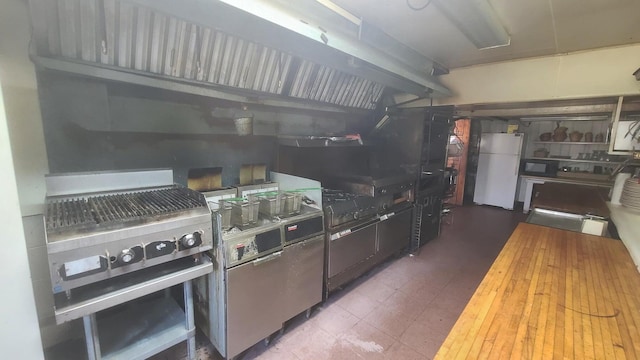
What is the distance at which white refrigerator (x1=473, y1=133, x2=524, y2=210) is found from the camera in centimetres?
544

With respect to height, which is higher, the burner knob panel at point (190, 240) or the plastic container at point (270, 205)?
the plastic container at point (270, 205)

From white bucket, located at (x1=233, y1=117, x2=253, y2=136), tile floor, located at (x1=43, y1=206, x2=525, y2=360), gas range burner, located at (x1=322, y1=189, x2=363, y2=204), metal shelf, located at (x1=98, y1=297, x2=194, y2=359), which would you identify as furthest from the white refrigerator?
metal shelf, located at (x1=98, y1=297, x2=194, y2=359)

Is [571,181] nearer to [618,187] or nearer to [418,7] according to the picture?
[618,187]

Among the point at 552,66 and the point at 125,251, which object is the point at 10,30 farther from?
the point at 552,66

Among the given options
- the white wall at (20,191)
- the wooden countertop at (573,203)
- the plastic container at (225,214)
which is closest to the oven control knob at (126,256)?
the white wall at (20,191)

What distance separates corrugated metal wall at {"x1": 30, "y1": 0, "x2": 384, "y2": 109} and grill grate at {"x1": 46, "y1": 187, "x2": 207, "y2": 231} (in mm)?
768

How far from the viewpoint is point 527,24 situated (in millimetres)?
1863

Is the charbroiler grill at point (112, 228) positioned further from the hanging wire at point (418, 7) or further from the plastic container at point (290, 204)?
the hanging wire at point (418, 7)

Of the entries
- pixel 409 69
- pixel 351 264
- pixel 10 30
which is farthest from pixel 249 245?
pixel 409 69

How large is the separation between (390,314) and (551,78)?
2.68 meters

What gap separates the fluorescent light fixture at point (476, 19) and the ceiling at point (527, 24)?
0.06m

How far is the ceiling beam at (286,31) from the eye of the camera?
127 centimetres

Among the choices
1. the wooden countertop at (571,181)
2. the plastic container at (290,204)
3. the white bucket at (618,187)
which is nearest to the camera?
the plastic container at (290,204)

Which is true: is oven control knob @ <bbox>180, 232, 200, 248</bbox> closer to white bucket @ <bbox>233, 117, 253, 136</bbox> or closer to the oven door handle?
the oven door handle
